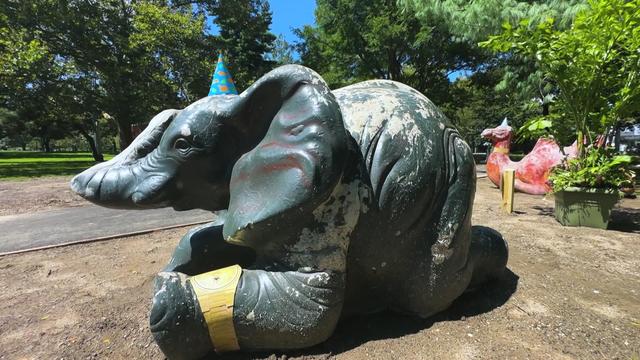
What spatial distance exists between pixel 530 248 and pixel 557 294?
128 cm

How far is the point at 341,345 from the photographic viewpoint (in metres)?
1.81

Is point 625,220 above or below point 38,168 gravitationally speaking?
below

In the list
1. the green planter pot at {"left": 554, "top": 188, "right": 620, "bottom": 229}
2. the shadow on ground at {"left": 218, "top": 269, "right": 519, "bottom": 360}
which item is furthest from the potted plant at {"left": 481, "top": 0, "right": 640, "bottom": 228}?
the shadow on ground at {"left": 218, "top": 269, "right": 519, "bottom": 360}

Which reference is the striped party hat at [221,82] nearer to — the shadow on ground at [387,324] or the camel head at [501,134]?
the shadow on ground at [387,324]

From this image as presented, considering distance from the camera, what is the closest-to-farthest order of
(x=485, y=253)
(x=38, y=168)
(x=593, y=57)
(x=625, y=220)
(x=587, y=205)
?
(x=485, y=253)
(x=593, y=57)
(x=587, y=205)
(x=625, y=220)
(x=38, y=168)

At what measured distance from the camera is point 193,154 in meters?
1.67

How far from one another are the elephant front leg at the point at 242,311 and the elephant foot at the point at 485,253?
0.93 meters

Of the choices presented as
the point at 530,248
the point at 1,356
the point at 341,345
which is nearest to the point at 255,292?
the point at 341,345

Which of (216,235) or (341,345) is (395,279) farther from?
(216,235)

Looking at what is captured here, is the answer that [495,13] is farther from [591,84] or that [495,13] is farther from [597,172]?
[597,172]

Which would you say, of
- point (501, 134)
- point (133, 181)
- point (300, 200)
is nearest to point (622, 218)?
point (501, 134)

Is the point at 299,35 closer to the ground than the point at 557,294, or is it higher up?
higher up

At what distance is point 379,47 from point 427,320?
1678 centimetres

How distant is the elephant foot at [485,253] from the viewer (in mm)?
2062
